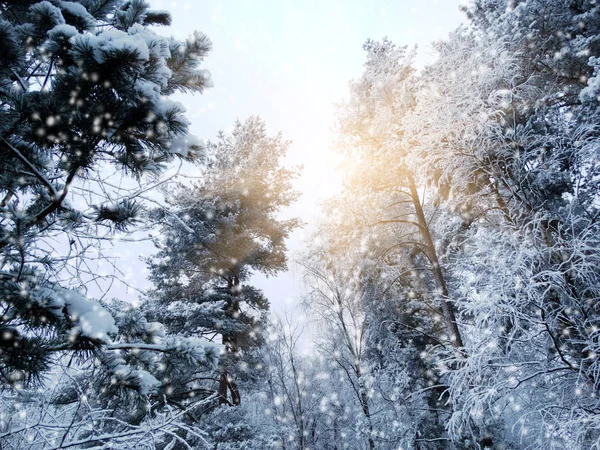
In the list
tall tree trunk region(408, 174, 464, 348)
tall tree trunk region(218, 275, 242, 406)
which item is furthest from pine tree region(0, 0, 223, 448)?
tall tree trunk region(218, 275, 242, 406)

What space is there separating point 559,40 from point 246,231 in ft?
27.3

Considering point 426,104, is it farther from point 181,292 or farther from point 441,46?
point 181,292

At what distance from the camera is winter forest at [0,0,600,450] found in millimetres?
1710

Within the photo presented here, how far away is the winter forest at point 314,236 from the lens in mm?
1710

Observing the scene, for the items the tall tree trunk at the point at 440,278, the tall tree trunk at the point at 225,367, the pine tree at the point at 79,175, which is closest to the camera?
the pine tree at the point at 79,175

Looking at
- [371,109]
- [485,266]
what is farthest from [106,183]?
[371,109]

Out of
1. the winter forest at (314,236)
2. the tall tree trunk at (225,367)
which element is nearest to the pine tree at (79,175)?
the winter forest at (314,236)

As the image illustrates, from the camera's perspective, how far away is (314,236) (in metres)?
8.59

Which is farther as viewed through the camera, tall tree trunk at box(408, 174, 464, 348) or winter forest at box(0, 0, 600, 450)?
tall tree trunk at box(408, 174, 464, 348)

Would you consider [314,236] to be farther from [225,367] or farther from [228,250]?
[225,367]

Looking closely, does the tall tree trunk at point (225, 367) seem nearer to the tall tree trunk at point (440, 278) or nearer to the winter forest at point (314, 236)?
the winter forest at point (314, 236)

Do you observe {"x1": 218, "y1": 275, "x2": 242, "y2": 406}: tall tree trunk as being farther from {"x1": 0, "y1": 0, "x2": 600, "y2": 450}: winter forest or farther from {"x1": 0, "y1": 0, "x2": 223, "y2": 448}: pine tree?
{"x1": 0, "y1": 0, "x2": 223, "y2": 448}: pine tree

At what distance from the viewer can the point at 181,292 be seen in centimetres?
827

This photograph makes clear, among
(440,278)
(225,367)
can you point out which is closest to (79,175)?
(225,367)
